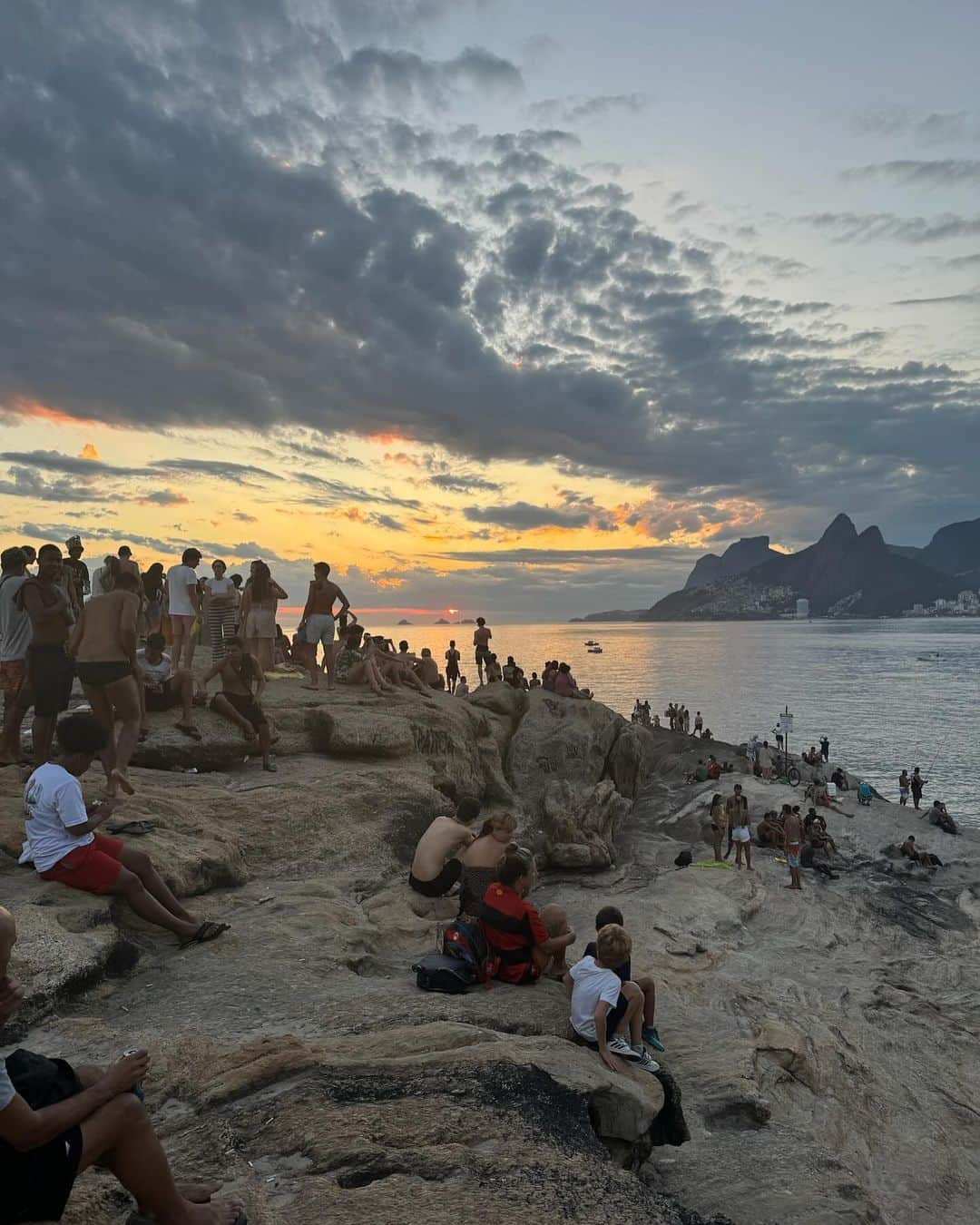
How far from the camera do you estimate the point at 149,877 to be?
697 centimetres

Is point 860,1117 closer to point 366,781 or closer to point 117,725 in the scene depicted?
point 366,781

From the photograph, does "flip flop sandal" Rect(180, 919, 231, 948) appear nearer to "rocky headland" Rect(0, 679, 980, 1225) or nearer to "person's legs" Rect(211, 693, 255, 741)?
"rocky headland" Rect(0, 679, 980, 1225)

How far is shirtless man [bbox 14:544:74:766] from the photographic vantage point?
907cm

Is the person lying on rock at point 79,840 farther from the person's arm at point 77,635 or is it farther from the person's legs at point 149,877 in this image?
the person's arm at point 77,635

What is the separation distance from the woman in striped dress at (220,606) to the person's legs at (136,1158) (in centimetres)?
1269

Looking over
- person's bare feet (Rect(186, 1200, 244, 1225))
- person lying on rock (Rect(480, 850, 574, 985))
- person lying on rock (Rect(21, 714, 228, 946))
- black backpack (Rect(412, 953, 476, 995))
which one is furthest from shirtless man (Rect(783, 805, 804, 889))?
person's bare feet (Rect(186, 1200, 244, 1225))

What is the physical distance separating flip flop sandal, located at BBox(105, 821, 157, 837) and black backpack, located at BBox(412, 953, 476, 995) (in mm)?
3878

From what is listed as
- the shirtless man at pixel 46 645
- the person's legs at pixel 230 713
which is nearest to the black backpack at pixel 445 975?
the shirtless man at pixel 46 645

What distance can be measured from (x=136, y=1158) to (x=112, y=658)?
22.7 feet

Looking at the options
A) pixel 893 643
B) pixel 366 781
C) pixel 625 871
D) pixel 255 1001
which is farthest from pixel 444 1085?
pixel 893 643

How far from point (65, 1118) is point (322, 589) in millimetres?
12356

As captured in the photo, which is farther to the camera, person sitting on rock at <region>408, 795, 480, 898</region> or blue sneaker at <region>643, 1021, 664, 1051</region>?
person sitting on rock at <region>408, 795, 480, 898</region>

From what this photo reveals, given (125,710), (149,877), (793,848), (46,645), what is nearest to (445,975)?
(149,877)

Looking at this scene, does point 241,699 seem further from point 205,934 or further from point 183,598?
point 205,934
